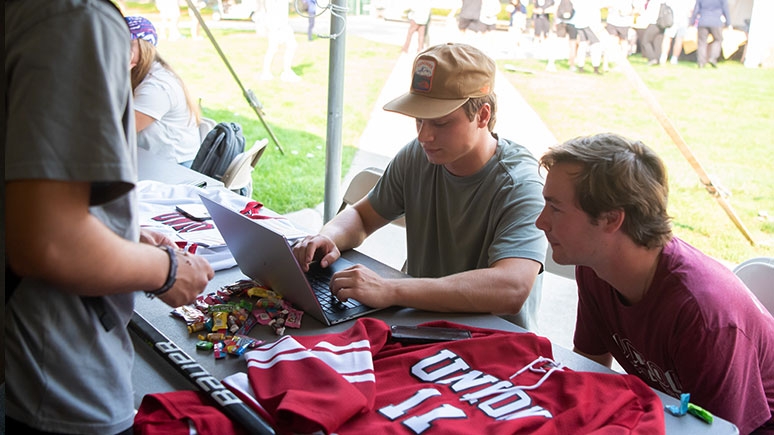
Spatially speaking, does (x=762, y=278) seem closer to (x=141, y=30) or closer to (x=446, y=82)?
(x=446, y=82)

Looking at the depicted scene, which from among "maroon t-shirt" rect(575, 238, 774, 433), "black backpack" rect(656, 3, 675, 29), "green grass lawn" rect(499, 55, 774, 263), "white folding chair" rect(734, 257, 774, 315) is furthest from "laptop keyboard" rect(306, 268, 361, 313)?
"black backpack" rect(656, 3, 675, 29)

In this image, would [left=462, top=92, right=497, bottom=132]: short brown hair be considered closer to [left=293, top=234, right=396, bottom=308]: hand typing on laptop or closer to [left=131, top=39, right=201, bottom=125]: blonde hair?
[left=293, top=234, right=396, bottom=308]: hand typing on laptop

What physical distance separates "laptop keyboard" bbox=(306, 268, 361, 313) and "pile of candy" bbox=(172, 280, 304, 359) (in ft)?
0.26

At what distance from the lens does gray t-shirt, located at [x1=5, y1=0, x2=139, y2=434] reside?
756mm

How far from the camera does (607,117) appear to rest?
6.86 metres

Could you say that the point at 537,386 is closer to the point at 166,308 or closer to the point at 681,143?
the point at 166,308

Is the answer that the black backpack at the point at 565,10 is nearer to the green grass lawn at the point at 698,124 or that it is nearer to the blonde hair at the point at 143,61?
the green grass lawn at the point at 698,124

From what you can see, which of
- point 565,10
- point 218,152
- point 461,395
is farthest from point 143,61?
point 565,10

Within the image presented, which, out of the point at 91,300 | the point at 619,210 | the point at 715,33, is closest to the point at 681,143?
the point at 715,33

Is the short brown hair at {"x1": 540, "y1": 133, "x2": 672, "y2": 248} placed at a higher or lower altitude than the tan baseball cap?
lower

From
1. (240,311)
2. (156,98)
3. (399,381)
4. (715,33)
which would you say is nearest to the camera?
(399,381)

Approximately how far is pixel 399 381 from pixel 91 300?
1.92ft

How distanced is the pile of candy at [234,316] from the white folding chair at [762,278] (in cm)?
122

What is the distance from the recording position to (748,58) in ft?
20.4
